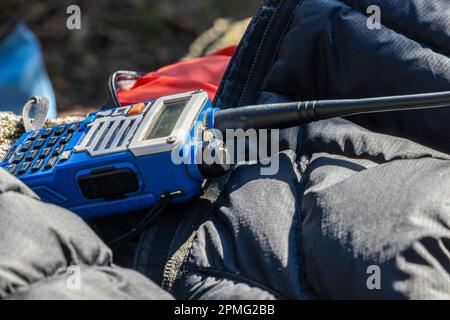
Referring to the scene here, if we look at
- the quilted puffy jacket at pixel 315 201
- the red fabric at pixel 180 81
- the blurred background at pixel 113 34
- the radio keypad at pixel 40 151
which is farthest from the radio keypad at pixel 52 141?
the blurred background at pixel 113 34

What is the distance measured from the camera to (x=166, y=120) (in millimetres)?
865

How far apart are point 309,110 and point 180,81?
1.31 ft

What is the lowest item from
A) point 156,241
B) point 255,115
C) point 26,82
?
point 26,82

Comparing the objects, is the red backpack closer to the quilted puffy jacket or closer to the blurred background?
the quilted puffy jacket

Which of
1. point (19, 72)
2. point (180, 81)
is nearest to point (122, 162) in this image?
point (180, 81)

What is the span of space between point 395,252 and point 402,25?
37 cm

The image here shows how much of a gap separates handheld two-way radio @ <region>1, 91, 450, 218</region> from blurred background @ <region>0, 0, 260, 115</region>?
5.60ft

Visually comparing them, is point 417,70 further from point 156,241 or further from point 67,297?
point 67,297

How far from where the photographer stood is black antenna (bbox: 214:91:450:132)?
0.82 m

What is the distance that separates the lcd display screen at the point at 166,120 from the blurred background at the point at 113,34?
1713mm

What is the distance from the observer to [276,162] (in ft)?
2.85

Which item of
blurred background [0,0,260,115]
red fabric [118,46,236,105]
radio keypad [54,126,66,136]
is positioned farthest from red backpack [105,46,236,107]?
blurred background [0,0,260,115]

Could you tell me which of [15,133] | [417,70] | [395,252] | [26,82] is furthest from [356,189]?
[26,82]

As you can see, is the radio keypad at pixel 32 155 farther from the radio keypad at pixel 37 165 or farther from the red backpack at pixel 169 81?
the red backpack at pixel 169 81
